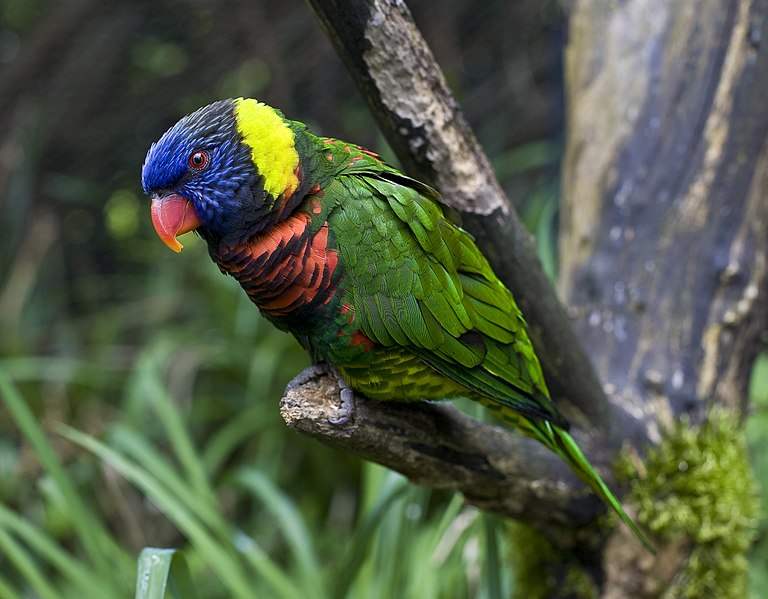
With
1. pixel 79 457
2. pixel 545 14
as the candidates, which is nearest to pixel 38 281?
pixel 79 457

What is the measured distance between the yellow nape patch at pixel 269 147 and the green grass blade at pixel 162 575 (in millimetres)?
580

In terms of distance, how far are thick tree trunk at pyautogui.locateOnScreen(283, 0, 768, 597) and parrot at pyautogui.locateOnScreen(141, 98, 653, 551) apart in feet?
0.31

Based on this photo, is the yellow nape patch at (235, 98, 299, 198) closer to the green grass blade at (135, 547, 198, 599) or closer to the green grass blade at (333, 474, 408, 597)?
the green grass blade at (135, 547, 198, 599)

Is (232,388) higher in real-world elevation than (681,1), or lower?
lower

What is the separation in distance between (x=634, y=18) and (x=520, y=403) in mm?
1072

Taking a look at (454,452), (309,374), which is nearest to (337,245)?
(309,374)

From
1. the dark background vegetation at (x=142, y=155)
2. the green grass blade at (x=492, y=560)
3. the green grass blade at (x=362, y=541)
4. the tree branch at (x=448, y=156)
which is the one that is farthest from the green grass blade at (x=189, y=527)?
the dark background vegetation at (x=142, y=155)

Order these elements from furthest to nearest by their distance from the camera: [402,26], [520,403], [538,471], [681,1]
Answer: [681,1]
[538,471]
[520,403]
[402,26]

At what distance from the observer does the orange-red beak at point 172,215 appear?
3.73ft

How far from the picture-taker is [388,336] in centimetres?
116

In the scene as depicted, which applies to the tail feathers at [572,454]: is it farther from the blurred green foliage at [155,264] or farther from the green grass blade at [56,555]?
the green grass blade at [56,555]

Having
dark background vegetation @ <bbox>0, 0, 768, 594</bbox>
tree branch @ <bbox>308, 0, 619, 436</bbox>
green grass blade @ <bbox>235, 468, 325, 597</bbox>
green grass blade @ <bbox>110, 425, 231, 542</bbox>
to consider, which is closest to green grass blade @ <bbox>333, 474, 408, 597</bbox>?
green grass blade @ <bbox>235, 468, 325, 597</bbox>

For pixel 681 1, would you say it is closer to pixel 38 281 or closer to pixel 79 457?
pixel 79 457

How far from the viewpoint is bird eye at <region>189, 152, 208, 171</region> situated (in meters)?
1.11
